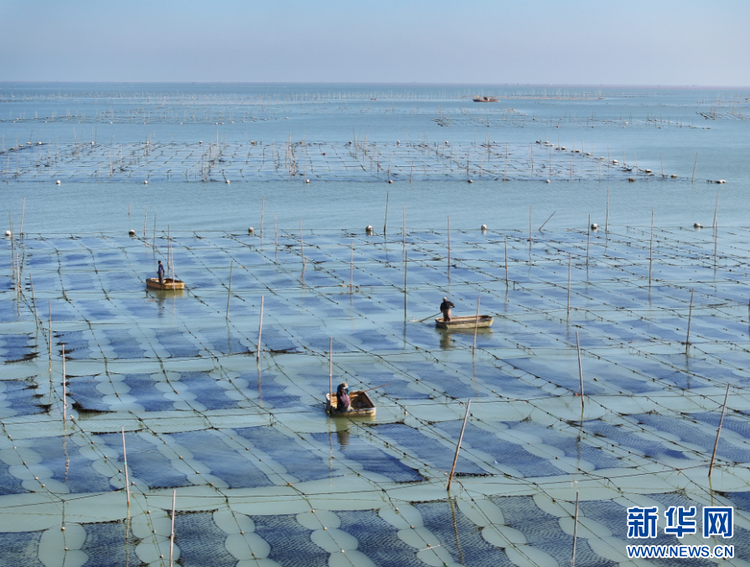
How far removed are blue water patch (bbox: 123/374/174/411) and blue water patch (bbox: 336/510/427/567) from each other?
274 inches

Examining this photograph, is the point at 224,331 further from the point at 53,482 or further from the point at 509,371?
the point at 53,482

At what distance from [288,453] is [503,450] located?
4.53 m

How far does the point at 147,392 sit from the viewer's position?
2223cm

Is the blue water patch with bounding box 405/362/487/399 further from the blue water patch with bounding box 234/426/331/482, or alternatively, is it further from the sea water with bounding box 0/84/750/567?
the blue water patch with bounding box 234/426/331/482

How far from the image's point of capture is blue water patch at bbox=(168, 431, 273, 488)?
57.1 feet

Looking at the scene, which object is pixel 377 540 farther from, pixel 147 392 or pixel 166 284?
pixel 166 284

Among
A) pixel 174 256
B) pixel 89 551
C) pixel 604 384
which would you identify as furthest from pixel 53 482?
pixel 174 256

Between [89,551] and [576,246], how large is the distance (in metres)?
31.1

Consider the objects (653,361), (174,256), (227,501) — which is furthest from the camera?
(174,256)

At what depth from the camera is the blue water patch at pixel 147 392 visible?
21281 mm

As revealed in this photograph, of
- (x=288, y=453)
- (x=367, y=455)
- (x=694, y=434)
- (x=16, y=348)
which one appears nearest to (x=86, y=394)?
(x=16, y=348)

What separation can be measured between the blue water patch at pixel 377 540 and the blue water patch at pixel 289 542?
0.70 m

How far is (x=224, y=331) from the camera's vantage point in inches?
1086

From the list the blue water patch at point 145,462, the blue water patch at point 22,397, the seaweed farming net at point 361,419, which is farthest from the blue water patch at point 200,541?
the blue water patch at point 22,397
